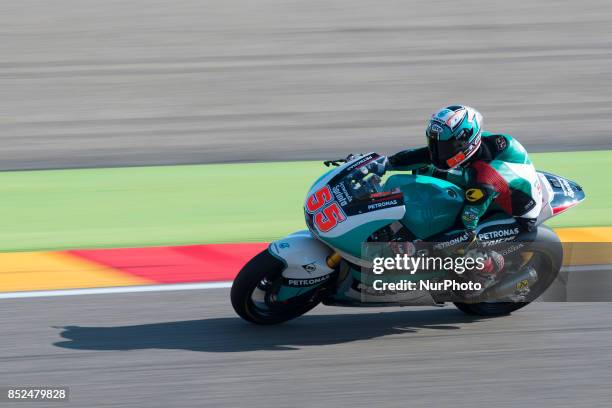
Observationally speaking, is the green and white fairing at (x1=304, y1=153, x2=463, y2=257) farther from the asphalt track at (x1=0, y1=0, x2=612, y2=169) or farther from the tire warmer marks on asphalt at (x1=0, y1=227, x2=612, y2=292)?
the asphalt track at (x1=0, y1=0, x2=612, y2=169)

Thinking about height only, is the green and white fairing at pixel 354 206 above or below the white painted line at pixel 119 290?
above

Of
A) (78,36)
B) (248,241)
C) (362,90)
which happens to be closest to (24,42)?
(78,36)

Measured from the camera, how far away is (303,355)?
6199 millimetres

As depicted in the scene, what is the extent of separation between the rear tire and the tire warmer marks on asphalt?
1322 millimetres

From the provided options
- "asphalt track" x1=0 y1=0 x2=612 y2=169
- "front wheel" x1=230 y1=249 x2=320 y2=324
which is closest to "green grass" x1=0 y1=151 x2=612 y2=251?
"asphalt track" x1=0 y1=0 x2=612 y2=169

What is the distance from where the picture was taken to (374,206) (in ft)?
20.6

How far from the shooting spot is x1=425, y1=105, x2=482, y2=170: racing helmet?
618cm

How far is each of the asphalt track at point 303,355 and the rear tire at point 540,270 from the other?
10cm

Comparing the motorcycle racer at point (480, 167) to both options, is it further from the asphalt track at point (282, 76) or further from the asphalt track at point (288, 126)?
the asphalt track at point (282, 76)

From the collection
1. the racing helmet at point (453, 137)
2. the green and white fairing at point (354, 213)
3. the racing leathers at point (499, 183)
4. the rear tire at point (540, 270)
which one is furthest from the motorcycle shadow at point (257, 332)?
the racing helmet at point (453, 137)

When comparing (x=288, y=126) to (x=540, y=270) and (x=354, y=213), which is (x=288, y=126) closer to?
(x=540, y=270)

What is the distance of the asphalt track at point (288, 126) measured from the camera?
5816 millimetres

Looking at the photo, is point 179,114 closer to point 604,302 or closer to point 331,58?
point 331,58

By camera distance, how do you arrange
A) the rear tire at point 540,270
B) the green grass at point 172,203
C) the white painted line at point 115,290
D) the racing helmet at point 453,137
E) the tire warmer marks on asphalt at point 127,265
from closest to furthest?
the racing helmet at point 453,137, the rear tire at point 540,270, the white painted line at point 115,290, the tire warmer marks on asphalt at point 127,265, the green grass at point 172,203
